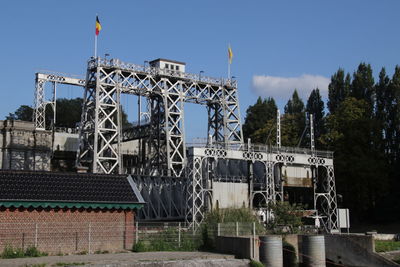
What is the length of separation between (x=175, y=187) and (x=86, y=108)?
1320 centimetres

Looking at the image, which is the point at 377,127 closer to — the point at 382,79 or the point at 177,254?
the point at 382,79

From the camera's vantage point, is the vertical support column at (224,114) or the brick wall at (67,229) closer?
Result: the brick wall at (67,229)

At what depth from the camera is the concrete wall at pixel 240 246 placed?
27000 mm

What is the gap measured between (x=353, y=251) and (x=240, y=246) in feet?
34.3

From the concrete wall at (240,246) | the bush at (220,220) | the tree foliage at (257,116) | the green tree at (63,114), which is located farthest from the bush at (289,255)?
the green tree at (63,114)

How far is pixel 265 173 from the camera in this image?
191 ft

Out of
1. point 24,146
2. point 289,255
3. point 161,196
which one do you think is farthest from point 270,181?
point 24,146

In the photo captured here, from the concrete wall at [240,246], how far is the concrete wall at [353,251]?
9.88 meters

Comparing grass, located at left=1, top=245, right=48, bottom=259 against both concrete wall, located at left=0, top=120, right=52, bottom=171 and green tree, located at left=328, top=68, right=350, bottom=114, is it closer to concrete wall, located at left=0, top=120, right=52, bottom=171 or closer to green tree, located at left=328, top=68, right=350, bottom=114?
concrete wall, located at left=0, top=120, right=52, bottom=171

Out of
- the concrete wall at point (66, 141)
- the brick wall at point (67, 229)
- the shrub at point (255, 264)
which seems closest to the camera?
the brick wall at point (67, 229)

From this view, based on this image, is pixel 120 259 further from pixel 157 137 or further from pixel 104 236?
pixel 157 137

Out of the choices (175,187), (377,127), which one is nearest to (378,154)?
(377,127)

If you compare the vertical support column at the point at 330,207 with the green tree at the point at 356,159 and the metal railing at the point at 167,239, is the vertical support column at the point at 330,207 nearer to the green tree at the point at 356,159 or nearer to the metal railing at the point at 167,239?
the green tree at the point at 356,159

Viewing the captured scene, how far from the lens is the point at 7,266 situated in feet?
70.9
